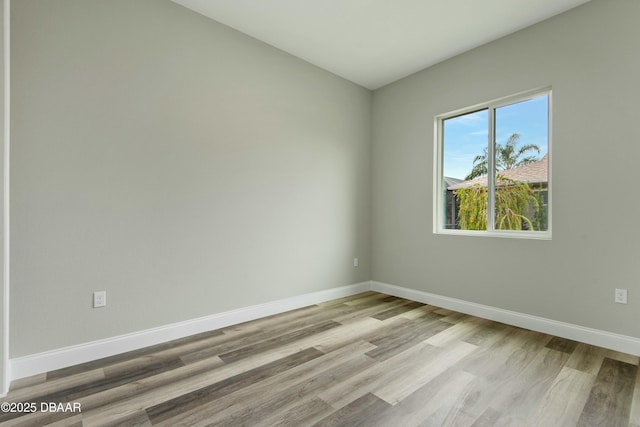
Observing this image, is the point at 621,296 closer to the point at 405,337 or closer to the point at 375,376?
the point at 405,337

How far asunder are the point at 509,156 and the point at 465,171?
469 millimetres

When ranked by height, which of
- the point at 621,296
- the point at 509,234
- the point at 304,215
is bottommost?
the point at 621,296

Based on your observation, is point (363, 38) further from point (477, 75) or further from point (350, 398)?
point (350, 398)

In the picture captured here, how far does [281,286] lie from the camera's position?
3236 mm

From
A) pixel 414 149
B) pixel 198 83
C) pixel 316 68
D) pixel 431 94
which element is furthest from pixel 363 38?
Result: pixel 198 83

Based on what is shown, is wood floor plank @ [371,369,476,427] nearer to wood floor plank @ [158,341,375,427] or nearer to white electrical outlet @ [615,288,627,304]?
wood floor plank @ [158,341,375,427]

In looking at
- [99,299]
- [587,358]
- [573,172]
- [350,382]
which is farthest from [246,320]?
[573,172]

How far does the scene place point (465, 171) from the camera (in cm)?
338

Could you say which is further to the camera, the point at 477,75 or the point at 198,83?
the point at 477,75

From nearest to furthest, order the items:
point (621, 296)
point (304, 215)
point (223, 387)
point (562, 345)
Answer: point (223, 387), point (621, 296), point (562, 345), point (304, 215)

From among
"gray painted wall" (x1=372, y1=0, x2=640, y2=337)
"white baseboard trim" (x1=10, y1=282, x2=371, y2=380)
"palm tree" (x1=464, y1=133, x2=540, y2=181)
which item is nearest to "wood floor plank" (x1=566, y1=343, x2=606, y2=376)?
"gray painted wall" (x1=372, y1=0, x2=640, y2=337)

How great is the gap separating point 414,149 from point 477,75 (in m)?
0.99

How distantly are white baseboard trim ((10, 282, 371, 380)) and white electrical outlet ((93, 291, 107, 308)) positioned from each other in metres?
0.26

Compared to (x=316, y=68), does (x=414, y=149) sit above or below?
below
